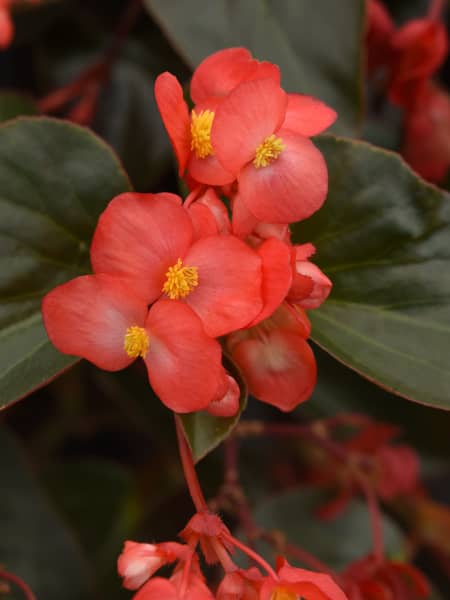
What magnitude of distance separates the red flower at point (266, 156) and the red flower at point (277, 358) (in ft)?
0.23

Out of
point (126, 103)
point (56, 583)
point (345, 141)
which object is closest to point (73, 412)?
point (56, 583)

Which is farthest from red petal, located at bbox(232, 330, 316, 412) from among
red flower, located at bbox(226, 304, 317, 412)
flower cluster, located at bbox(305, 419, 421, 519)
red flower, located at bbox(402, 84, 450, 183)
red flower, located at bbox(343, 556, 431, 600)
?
red flower, located at bbox(402, 84, 450, 183)

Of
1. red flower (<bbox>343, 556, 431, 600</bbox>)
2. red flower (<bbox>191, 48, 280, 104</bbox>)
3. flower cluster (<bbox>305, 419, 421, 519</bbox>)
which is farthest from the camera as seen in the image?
flower cluster (<bbox>305, 419, 421, 519</bbox>)

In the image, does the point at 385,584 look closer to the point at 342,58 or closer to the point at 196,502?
the point at 196,502

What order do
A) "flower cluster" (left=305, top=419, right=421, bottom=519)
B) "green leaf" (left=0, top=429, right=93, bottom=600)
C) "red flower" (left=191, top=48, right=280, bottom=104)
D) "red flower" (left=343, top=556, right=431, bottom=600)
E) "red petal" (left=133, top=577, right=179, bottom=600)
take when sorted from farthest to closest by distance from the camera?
1. "flower cluster" (left=305, top=419, right=421, bottom=519)
2. "green leaf" (left=0, top=429, right=93, bottom=600)
3. "red flower" (left=343, top=556, right=431, bottom=600)
4. "red flower" (left=191, top=48, right=280, bottom=104)
5. "red petal" (left=133, top=577, right=179, bottom=600)

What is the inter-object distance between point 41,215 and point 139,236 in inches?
5.8

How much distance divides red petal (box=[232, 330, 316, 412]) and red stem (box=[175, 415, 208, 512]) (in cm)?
6

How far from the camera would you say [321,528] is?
93cm

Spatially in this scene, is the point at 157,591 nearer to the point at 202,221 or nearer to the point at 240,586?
the point at 240,586

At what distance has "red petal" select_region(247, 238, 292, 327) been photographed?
1.51ft

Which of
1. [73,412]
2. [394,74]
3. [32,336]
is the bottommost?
[73,412]

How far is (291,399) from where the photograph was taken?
1.76 ft

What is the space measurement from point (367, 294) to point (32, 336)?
0.26m

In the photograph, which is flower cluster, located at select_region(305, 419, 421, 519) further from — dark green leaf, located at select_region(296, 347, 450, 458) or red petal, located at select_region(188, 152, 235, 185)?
red petal, located at select_region(188, 152, 235, 185)
